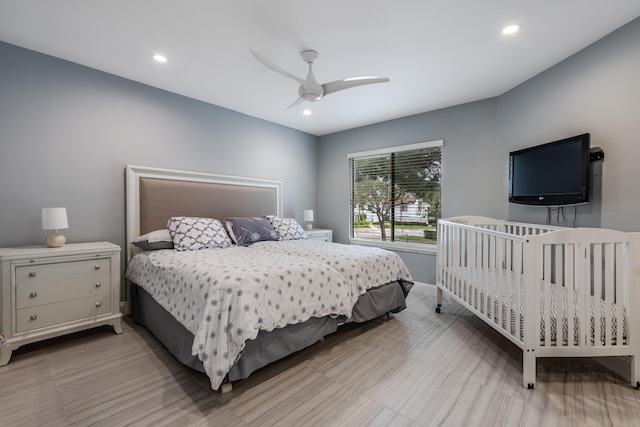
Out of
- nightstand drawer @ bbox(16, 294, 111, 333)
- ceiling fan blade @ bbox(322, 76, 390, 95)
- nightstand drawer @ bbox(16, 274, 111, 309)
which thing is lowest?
nightstand drawer @ bbox(16, 294, 111, 333)

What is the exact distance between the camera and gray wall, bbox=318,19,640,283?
2057 millimetres

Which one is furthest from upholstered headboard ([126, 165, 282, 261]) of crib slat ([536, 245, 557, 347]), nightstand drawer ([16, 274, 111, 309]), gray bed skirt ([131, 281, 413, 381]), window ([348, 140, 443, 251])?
crib slat ([536, 245, 557, 347])

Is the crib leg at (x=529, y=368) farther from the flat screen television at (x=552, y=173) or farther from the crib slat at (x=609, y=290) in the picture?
the flat screen television at (x=552, y=173)

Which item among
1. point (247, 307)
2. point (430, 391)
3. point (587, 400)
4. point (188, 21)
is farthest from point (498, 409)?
point (188, 21)

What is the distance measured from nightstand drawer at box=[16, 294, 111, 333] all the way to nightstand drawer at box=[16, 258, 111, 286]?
0.67 feet

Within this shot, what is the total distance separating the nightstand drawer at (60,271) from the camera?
207 cm

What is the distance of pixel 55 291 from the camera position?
2195 millimetres

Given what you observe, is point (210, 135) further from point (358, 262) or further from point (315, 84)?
point (358, 262)

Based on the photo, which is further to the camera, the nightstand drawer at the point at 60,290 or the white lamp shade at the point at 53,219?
the white lamp shade at the point at 53,219

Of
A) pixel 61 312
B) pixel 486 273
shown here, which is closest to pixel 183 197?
pixel 61 312

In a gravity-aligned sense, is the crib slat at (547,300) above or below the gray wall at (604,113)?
below

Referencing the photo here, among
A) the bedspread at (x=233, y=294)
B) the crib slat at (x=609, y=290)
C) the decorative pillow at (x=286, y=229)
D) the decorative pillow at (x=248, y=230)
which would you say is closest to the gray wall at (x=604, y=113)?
the crib slat at (x=609, y=290)

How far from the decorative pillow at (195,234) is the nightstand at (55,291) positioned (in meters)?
0.52

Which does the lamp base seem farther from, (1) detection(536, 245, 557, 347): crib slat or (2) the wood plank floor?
(1) detection(536, 245, 557, 347): crib slat
